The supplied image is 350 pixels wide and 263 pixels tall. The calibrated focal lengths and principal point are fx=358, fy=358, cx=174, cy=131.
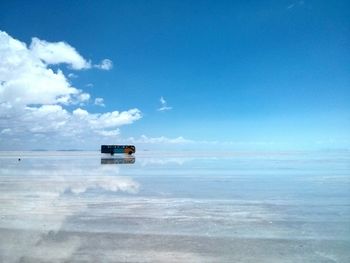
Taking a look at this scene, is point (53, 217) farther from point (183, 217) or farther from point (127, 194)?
point (127, 194)

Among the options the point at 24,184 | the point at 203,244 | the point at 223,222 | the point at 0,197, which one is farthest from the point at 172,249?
the point at 24,184

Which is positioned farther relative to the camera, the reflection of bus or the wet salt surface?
the reflection of bus

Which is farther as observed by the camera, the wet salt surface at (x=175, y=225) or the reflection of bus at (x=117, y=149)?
the reflection of bus at (x=117, y=149)

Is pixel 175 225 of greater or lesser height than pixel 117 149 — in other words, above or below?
below

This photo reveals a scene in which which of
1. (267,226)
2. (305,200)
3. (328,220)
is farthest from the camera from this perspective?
(305,200)

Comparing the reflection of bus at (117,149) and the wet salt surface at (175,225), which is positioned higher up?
the reflection of bus at (117,149)

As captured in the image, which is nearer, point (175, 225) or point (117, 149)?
point (175, 225)

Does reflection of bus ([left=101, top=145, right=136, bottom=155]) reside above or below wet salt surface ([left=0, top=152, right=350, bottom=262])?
above

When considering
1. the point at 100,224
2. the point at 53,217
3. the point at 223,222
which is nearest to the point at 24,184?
the point at 53,217

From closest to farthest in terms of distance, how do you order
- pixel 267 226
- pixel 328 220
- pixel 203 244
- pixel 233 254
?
pixel 233 254, pixel 203 244, pixel 267 226, pixel 328 220

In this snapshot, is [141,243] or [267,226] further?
[267,226]
